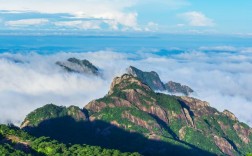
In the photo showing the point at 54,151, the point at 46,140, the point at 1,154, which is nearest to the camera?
the point at 1,154

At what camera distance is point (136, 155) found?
5098 inches

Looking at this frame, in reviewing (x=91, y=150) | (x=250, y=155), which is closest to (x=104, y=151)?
(x=91, y=150)

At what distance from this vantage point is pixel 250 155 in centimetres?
14488

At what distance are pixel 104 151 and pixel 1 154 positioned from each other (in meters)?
27.4

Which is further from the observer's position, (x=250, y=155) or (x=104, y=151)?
(x=250, y=155)

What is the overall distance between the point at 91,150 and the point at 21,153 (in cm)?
1920

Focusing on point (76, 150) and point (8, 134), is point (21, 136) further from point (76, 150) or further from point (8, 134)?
point (76, 150)

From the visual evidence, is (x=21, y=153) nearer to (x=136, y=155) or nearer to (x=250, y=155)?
(x=136, y=155)

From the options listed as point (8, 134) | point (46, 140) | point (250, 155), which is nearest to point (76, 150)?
point (46, 140)

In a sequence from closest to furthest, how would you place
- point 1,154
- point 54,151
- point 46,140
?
point 1,154, point 54,151, point 46,140

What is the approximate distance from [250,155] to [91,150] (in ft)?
157

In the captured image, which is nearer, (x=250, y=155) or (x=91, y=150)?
(x=91, y=150)

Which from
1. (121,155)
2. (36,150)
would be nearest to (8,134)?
(36,150)

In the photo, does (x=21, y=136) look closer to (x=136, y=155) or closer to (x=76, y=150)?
(x=76, y=150)
